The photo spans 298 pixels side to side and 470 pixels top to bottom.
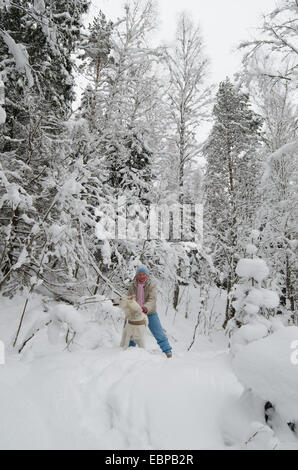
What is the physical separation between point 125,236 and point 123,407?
4.47 meters

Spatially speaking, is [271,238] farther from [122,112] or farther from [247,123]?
[122,112]

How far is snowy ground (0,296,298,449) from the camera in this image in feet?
5.17

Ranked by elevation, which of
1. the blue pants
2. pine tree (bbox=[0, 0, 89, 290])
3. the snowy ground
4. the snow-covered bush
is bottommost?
the blue pants

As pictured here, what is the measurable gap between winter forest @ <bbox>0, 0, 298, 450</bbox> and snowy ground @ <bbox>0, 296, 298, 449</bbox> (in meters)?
0.01

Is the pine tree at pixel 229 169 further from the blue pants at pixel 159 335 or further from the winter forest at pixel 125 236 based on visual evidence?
the blue pants at pixel 159 335

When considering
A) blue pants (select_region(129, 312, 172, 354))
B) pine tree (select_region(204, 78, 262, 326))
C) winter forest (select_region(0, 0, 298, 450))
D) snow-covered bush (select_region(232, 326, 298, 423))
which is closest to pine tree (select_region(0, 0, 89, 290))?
winter forest (select_region(0, 0, 298, 450))

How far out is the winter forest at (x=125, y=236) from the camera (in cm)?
170

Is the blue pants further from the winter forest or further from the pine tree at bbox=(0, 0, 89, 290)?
the pine tree at bbox=(0, 0, 89, 290)

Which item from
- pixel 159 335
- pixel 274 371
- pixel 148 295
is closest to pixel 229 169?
pixel 148 295

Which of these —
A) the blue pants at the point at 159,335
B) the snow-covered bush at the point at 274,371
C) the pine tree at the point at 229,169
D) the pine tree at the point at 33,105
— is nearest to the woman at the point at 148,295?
the blue pants at the point at 159,335

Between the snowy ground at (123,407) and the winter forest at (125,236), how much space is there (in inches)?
0.4

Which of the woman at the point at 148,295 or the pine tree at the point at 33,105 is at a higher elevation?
the pine tree at the point at 33,105
